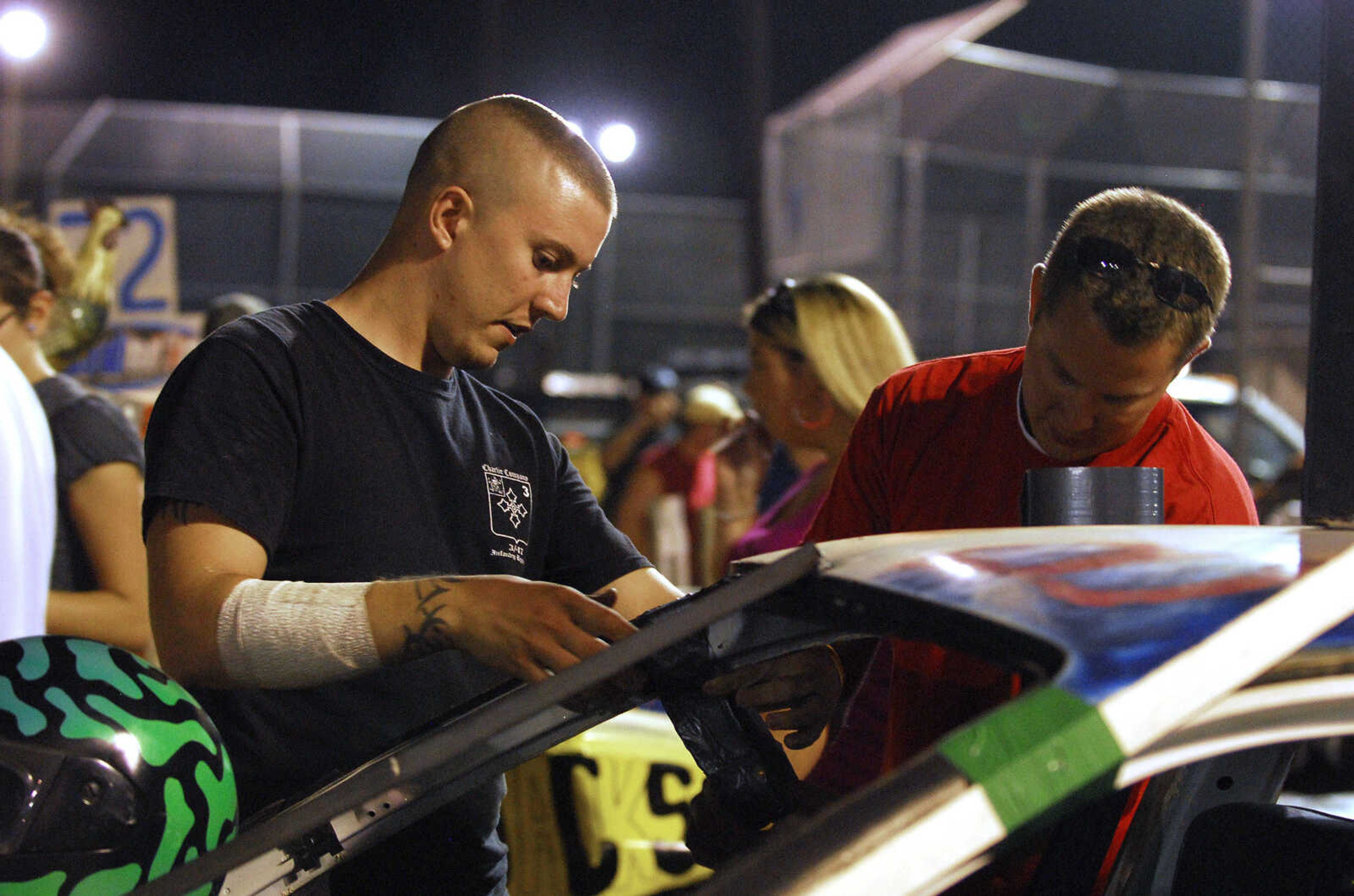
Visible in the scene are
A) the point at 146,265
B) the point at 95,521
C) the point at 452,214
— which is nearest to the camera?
the point at 452,214

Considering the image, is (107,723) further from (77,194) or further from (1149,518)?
(77,194)

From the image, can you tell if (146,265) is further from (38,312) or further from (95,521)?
(95,521)

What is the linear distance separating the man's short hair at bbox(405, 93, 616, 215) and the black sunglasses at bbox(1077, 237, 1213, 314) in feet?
2.51

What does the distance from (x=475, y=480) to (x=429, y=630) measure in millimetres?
505

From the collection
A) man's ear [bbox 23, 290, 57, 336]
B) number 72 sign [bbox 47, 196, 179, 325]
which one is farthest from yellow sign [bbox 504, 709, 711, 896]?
number 72 sign [bbox 47, 196, 179, 325]

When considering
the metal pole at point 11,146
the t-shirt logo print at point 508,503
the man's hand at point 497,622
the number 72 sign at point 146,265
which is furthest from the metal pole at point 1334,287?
the metal pole at point 11,146

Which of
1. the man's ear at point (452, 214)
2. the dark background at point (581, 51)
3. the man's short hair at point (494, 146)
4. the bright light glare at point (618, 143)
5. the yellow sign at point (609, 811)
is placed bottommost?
the yellow sign at point (609, 811)

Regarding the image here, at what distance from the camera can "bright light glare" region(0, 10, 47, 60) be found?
9031 mm

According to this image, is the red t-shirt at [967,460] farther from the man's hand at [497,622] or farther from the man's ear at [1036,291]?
the man's hand at [497,622]

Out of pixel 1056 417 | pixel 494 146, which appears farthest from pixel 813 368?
pixel 494 146

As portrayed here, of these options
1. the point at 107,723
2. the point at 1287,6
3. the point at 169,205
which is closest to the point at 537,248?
the point at 107,723

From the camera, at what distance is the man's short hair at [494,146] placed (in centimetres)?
212

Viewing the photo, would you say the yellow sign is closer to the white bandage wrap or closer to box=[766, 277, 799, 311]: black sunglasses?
box=[766, 277, 799, 311]: black sunglasses

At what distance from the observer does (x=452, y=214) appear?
6.90 ft
